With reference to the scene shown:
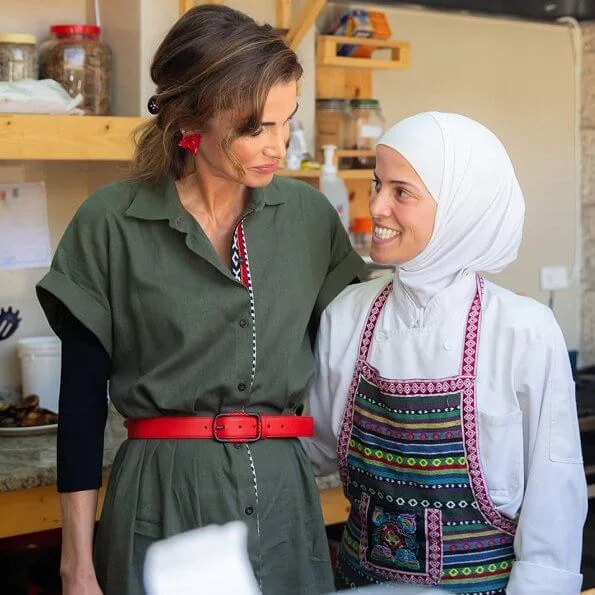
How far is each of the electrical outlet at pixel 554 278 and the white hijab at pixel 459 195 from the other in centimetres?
246

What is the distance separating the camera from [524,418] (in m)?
1.49

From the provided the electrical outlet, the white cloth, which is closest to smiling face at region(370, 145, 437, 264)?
the white cloth

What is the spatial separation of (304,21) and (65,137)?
1.97ft

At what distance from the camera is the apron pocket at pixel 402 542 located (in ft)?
4.95

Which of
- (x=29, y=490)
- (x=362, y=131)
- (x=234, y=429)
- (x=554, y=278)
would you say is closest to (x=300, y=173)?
(x=362, y=131)

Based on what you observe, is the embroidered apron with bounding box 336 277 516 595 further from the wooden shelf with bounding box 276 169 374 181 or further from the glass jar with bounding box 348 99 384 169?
the glass jar with bounding box 348 99 384 169

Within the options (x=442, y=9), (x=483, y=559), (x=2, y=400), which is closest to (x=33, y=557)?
(x=2, y=400)

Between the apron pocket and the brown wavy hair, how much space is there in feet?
1.70

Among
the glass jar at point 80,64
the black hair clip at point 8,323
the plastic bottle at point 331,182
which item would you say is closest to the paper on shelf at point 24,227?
the black hair clip at point 8,323

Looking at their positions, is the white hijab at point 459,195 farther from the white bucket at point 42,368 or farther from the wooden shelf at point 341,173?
the white bucket at point 42,368

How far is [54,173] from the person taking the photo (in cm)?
281

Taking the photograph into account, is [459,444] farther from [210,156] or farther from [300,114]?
[300,114]

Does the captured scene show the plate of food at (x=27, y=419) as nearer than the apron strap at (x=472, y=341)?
No

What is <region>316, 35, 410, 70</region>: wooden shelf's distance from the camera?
9.62 ft
